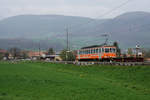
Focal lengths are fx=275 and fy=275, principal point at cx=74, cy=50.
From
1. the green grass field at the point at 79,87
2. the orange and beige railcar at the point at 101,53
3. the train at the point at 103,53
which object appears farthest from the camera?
the orange and beige railcar at the point at 101,53

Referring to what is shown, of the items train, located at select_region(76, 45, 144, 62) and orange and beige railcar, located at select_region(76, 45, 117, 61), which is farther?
orange and beige railcar, located at select_region(76, 45, 117, 61)

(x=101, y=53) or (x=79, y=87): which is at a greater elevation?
(x=101, y=53)

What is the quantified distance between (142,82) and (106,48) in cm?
2448

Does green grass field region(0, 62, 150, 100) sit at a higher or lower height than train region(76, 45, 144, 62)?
lower

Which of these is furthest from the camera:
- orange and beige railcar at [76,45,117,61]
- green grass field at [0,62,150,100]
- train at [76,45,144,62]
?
orange and beige railcar at [76,45,117,61]

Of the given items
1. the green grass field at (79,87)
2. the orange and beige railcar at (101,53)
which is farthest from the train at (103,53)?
the green grass field at (79,87)

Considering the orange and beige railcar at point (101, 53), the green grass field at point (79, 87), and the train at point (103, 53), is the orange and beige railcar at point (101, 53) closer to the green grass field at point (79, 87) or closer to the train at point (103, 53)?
the train at point (103, 53)

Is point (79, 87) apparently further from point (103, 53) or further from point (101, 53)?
point (101, 53)

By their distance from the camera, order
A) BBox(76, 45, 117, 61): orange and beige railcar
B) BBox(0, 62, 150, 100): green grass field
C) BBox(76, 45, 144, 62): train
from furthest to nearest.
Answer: BBox(76, 45, 117, 61): orange and beige railcar < BBox(76, 45, 144, 62): train < BBox(0, 62, 150, 100): green grass field

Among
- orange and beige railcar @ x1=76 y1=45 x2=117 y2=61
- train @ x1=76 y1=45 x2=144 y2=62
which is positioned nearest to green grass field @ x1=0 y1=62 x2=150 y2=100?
train @ x1=76 y1=45 x2=144 y2=62

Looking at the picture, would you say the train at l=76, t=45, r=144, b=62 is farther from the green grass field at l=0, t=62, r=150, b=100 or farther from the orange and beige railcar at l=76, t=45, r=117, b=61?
the green grass field at l=0, t=62, r=150, b=100

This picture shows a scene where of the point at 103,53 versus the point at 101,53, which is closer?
the point at 103,53

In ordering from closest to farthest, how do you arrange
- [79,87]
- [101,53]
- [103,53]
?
[79,87] < [103,53] < [101,53]

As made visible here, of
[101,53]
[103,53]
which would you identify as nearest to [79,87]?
[103,53]
